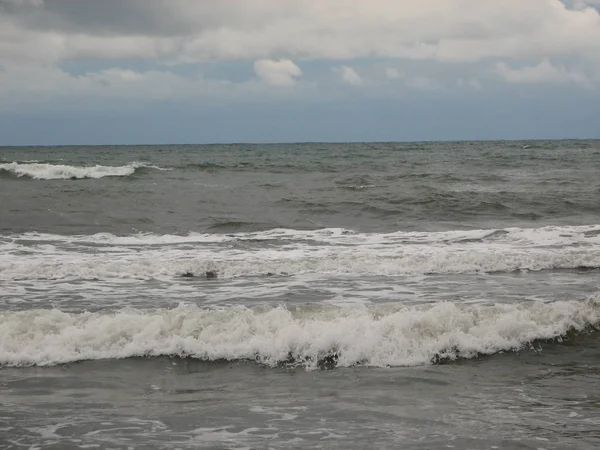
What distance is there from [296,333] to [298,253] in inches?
266

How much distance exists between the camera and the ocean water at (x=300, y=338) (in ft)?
18.5

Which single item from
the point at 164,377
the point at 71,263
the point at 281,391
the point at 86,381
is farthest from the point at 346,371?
the point at 71,263

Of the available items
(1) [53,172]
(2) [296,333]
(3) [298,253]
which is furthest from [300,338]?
(1) [53,172]

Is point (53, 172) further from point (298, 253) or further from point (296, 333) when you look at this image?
point (296, 333)

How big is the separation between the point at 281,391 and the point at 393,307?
110 inches

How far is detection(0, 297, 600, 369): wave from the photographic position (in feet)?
25.3

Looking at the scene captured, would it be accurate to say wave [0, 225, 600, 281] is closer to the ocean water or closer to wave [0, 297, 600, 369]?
the ocean water

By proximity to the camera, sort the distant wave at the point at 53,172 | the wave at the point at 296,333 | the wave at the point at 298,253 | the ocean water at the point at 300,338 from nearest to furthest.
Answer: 1. the ocean water at the point at 300,338
2. the wave at the point at 296,333
3. the wave at the point at 298,253
4. the distant wave at the point at 53,172

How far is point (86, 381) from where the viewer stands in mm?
6973

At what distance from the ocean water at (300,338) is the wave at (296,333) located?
0.07 feet

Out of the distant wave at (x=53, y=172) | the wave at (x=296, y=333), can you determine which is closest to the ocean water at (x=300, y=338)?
the wave at (x=296, y=333)

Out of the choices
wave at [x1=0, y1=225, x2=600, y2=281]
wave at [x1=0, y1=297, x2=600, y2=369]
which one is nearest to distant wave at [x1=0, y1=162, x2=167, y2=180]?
wave at [x1=0, y1=225, x2=600, y2=281]

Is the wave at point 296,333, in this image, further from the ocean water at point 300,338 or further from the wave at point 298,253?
the wave at point 298,253

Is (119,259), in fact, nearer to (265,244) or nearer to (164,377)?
(265,244)
